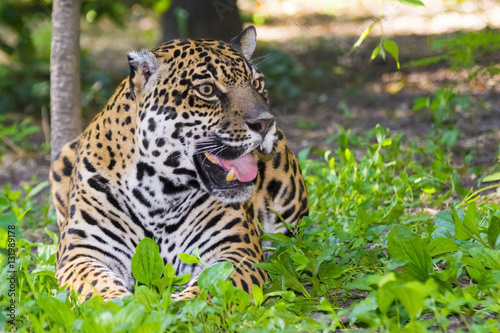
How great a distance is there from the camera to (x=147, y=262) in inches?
143

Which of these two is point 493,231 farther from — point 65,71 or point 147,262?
point 65,71

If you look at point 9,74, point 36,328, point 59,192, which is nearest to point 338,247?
point 36,328

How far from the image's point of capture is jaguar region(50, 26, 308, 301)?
4160 mm

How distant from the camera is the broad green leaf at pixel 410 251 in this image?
347cm

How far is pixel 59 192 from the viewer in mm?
5430

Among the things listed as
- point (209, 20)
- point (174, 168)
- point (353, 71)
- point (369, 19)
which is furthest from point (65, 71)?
point (369, 19)

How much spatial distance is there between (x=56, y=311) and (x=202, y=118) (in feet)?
5.04

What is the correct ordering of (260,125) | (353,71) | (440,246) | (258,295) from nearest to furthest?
(258,295)
(440,246)
(260,125)
(353,71)

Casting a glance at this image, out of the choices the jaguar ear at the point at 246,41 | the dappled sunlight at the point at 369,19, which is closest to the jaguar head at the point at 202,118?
the jaguar ear at the point at 246,41

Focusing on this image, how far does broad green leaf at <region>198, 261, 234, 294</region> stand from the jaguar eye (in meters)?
1.16

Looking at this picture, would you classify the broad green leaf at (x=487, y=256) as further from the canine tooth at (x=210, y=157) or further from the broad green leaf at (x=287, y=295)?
the canine tooth at (x=210, y=157)

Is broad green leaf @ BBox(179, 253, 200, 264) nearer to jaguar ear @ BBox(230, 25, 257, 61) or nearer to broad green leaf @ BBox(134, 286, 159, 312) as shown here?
broad green leaf @ BBox(134, 286, 159, 312)

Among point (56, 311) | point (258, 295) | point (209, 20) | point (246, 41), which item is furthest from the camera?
point (209, 20)

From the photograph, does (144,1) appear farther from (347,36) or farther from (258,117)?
(258,117)
